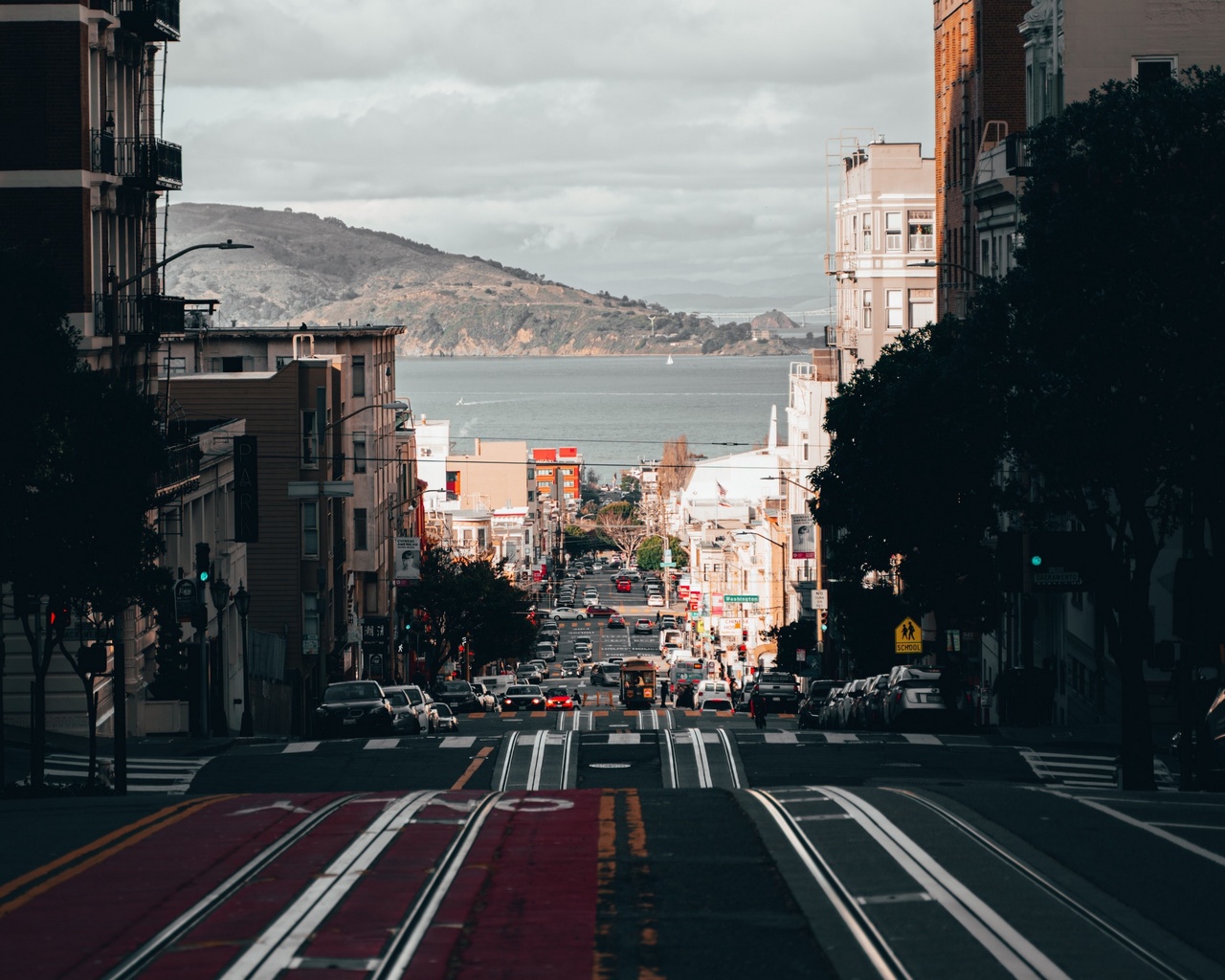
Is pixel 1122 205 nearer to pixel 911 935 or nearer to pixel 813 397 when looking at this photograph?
pixel 911 935

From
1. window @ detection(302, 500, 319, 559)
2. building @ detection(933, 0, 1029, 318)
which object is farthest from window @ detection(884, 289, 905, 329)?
window @ detection(302, 500, 319, 559)

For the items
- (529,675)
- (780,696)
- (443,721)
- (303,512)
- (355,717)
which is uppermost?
(303,512)

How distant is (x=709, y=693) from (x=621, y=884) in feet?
224

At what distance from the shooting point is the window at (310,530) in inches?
A: 2749

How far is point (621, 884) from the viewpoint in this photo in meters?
14.9

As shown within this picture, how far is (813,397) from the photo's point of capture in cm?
12650

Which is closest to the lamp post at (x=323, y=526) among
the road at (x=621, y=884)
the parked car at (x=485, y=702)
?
the parked car at (x=485, y=702)

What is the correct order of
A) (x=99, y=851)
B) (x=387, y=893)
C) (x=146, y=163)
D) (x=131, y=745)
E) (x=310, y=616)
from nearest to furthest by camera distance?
(x=387, y=893), (x=99, y=851), (x=131, y=745), (x=146, y=163), (x=310, y=616)

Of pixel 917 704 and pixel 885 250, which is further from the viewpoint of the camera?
pixel 885 250

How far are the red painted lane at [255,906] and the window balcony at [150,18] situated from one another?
31127 mm

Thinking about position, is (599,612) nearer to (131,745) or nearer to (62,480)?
(131,745)

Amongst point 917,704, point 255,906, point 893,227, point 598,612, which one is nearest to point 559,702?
point 917,704

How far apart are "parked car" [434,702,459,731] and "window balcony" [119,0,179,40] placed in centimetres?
1917

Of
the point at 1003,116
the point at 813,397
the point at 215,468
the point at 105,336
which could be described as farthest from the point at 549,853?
the point at 813,397
